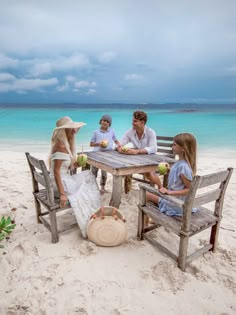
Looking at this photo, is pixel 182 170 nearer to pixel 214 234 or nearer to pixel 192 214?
pixel 192 214

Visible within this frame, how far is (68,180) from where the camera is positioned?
3311mm

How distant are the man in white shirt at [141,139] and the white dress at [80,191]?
3.82ft

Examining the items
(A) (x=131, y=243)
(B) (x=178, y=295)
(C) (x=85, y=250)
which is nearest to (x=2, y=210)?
(C) (x=85, y=250)

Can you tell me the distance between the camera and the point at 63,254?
2859 mm

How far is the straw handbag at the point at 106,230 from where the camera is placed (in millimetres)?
2881

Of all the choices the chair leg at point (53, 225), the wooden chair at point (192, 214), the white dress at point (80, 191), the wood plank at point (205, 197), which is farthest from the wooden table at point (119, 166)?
the wood plank at point (205, 197)

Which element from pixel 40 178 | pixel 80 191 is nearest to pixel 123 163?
pixel 80 191

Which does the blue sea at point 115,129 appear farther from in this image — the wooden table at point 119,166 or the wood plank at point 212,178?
the wood plank at point 212,178

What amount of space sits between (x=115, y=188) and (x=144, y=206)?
0.56 m

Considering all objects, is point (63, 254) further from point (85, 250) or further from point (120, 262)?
point (120, 262)

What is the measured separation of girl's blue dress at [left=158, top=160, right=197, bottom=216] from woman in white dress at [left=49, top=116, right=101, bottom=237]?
3.24 ft

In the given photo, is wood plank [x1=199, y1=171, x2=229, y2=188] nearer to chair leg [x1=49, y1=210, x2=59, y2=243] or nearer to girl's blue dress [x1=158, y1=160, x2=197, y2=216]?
girl's blue dress [x1=158, y1=160, x2=197, y2=216]

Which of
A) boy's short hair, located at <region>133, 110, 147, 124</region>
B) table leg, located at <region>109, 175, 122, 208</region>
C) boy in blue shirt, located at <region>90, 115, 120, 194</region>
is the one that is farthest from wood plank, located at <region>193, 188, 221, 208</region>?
boy in blue shirt, located at <region>90, 115, 120, 194</region>

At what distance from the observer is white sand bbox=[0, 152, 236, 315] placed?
2152 mm
